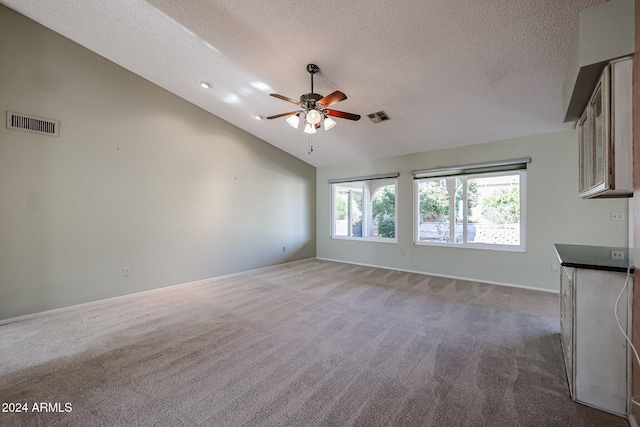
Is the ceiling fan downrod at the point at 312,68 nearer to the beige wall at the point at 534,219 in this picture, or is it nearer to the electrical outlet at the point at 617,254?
the beige wall at the point at 534,219

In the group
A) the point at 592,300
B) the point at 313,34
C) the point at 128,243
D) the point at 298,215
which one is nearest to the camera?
the point at 592,300

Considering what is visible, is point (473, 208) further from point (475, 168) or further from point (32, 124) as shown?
point (32, 124)

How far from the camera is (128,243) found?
380cm

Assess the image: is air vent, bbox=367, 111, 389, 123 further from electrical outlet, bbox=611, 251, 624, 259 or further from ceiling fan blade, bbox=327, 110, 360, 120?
electrical outlet, bbox=611, 251, 624, 259

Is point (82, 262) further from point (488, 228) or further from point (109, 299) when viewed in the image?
point (488, 228)

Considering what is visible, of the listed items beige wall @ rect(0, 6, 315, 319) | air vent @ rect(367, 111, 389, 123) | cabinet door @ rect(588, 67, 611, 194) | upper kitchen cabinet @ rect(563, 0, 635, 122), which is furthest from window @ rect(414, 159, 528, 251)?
beige wall @ rect(0, 6, 315, 319)

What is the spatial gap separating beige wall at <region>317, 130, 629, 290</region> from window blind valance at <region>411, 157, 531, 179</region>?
9 centimetres

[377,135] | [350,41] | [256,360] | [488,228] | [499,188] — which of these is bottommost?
[256,360]

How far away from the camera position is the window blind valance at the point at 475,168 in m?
4.16

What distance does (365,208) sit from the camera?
20.3 ft

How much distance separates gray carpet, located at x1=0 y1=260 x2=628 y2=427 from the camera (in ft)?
5.16

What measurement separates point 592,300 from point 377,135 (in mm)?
3719

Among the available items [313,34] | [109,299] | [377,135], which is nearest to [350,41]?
[313,34]

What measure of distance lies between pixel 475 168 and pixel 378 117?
80.4 inches
